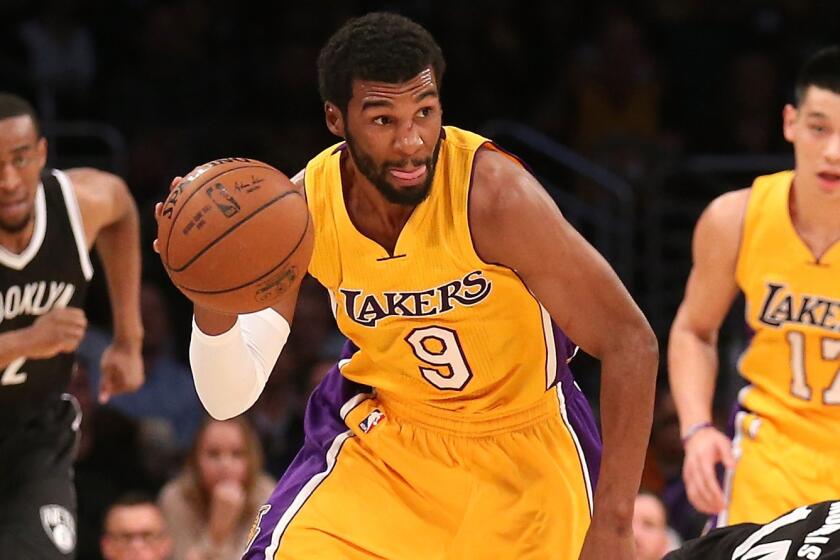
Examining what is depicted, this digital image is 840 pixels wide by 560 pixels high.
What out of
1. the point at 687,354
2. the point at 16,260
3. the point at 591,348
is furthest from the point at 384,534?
the point at 16,260

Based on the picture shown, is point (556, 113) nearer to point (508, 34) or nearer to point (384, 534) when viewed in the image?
point (508, 34)

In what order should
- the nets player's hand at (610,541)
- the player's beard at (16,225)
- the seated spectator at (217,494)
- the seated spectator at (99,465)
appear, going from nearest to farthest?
the nets player's hand at (610,541) < the player's beard at (16,225) < the seated spectator at (217,494) < the seated spectator at (99,465)

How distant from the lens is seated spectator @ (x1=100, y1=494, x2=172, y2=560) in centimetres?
655

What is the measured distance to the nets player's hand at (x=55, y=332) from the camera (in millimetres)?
4871

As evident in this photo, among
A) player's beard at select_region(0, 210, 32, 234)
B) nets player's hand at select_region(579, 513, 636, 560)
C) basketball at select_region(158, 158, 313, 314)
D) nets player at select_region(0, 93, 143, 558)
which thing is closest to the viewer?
nets player's hand at select_region(579, 513, 636, 560)

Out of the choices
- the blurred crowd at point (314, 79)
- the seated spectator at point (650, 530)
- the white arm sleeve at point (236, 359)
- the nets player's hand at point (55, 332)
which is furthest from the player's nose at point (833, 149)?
the blurred crowd at point (314, 79)

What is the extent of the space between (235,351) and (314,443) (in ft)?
1.59

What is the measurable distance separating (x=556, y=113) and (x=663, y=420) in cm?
270

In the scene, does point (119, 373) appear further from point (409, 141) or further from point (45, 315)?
point (409, 141)

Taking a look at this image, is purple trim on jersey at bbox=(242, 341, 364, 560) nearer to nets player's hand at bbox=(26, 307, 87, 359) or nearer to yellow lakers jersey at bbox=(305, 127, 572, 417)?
yellow lakers jersey at bbox=(305, 127, 572, 417)

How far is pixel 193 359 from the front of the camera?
398 cm

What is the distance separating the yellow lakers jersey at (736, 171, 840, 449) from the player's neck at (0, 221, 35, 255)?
242 cm

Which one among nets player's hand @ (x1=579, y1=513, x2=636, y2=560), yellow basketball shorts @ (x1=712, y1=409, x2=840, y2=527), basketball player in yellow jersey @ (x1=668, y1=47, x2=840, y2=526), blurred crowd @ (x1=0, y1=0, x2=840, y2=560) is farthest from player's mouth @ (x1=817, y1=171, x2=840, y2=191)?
blurred crowd @ (x1=0, y1=0, x2=840, y2=560)

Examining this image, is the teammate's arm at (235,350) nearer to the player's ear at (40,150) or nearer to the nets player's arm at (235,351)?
the nets player's arm at (235,351)
